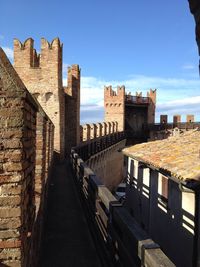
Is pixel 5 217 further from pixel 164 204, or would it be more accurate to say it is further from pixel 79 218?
pixel 164 204

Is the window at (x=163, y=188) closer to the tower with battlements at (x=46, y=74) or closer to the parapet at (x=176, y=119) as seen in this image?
the tower with battlements at (x=46, y=74)

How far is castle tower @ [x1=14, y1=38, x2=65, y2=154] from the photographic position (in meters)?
19.6

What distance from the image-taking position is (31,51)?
19766 millimetres

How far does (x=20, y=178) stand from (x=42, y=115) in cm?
323

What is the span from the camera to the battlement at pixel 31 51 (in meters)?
19.5

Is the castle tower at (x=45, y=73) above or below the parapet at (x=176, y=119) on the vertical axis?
above

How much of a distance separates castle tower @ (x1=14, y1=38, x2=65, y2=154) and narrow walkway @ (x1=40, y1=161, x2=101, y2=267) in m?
10.5

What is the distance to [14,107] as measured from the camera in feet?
9.27

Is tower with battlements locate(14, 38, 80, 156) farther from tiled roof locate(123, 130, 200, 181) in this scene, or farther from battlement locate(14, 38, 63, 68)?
tiled roof locate(123, 130, 200, 181)

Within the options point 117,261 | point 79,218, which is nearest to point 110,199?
point 117,261

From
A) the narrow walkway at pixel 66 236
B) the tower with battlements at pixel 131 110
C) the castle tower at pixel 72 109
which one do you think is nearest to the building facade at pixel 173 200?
the narrow walkway at pixel 66 236

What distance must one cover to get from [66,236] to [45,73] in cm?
1468

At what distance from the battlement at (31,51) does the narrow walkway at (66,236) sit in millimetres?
11685

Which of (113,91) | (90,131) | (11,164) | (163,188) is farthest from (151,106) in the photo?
(11,164)
